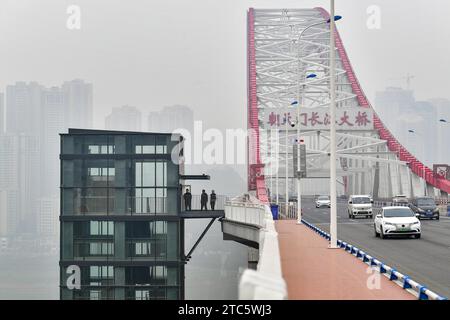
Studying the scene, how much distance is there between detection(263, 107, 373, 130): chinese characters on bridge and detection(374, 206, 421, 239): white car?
2351 inches

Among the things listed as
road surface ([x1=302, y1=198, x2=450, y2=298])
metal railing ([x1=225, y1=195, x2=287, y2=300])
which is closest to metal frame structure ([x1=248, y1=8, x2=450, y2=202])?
road surface ([x1=302, y1=198, x2=450, y2=298])

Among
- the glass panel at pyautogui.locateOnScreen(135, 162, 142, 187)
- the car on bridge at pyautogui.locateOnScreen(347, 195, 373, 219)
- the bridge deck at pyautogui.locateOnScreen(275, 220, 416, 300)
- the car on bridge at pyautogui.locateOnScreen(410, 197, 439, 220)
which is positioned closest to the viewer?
the bridge deck at pyautogui.locateOnScreen(275, 220, 416, 300)

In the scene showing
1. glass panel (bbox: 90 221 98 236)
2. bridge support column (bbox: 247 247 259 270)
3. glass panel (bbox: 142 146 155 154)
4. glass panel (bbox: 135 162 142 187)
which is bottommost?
bridge support column (bbox: 247 247 259 270)

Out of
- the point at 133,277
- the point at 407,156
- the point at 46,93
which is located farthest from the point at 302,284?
the point at 46,93

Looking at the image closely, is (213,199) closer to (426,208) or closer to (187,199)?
(187,199)

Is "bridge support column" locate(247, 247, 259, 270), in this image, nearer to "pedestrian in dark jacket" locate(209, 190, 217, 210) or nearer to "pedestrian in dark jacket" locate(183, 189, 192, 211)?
"pedestrian in dark jacket" locate(209, 190, 217, 210)

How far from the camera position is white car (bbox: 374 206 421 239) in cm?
3438

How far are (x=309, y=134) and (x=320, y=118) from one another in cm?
280

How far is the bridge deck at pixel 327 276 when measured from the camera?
14633mm

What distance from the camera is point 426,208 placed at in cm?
5406

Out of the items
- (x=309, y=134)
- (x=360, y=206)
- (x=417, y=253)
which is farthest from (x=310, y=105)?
(x=417, y=253)

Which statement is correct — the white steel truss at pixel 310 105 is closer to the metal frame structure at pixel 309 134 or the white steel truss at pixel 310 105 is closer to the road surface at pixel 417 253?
the metal frame structure at pixel 309 134

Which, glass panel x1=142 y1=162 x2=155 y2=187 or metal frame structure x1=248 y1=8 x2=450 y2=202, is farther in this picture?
metal frame structure x1=248 y1=8 x2=450 y2=202

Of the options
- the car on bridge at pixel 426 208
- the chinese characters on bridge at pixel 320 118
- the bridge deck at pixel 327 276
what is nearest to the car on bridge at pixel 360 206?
the car on bridge at pixel 426 208
